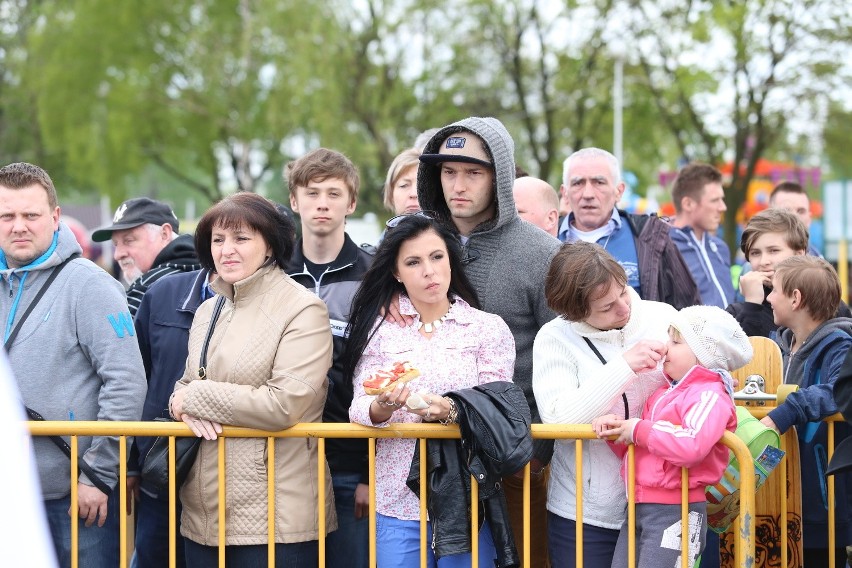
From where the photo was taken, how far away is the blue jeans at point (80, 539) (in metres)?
4.12

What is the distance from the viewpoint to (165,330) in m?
4.61

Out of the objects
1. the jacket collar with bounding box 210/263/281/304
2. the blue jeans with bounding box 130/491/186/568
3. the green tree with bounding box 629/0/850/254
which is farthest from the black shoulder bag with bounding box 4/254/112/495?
the green tree with bounding box 629/0/850/254

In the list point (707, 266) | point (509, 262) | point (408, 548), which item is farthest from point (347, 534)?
point (707, 266)

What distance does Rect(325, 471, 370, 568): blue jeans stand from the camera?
422 centimetres

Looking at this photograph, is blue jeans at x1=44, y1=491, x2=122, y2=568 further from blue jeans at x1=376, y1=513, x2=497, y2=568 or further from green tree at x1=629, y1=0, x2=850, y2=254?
green tree at x1=629, y1=0, x2=850, y2=254

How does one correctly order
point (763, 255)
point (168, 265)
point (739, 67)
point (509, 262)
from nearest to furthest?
point (509, 262)
point (168, 265)
point (763, 255)
point (739, 67)

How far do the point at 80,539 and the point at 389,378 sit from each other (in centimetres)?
148

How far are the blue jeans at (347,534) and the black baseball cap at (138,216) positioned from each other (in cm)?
234

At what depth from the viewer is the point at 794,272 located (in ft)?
15.3

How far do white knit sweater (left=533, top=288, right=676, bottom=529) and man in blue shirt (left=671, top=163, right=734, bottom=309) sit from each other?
2.69 metres

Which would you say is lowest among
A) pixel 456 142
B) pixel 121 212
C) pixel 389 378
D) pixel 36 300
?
pixel 389 378

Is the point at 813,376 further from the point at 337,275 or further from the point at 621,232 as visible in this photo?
the point at 337,275

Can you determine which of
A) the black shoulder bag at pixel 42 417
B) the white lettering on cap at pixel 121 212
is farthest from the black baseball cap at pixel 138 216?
the black shoulder bag at pixel 42 417

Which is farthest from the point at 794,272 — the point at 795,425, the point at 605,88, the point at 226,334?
the point at 605,88
